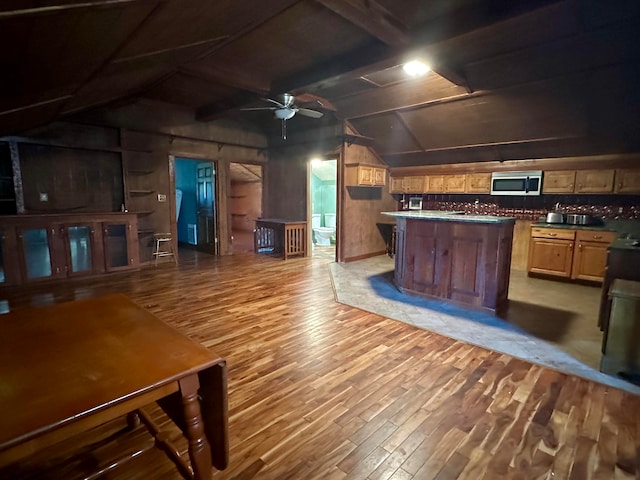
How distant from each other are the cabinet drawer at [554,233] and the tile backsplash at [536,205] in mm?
665

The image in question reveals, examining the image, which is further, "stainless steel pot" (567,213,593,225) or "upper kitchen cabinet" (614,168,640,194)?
"stainless steel pot" (567,213,593,225)

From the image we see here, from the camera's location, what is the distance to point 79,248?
493cm

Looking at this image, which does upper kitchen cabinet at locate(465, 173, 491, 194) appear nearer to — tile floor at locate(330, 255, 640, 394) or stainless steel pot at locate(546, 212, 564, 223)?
stainless steel pot at locate(546, 212, 564, 223)

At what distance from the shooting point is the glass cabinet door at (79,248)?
4825 millimetres

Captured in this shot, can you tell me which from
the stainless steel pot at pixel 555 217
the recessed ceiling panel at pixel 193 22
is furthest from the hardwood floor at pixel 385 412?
the stainless steel pot at pixel 555 217

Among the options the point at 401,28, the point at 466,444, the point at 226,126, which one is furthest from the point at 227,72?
the point at 466,444

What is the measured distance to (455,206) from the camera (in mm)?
6551

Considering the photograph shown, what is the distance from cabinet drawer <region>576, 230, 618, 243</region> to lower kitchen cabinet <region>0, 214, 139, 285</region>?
684 centimetres

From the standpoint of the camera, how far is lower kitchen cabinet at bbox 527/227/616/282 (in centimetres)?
462

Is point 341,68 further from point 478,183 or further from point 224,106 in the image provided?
point 478,183

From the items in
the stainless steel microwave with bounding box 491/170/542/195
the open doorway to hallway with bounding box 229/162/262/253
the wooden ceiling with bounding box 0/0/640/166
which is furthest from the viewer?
the open doorway to hallway with bounding box 229/162/262/253

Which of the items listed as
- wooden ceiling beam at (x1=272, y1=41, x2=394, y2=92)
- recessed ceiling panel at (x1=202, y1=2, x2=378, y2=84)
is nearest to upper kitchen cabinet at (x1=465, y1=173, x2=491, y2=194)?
wooden ceiling beam at (x1=272, y1=41, x2=394, y2=92)

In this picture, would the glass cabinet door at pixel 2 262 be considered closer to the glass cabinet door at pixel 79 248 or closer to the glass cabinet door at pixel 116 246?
the glass cabinet door at pixel 79 248

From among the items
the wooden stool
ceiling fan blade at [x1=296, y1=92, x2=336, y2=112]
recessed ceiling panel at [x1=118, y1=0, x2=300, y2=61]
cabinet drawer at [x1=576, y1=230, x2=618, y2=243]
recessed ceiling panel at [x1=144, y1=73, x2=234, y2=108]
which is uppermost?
recessed ceiling panel at [x1=144, y1=73, x2=234, y2=108]
